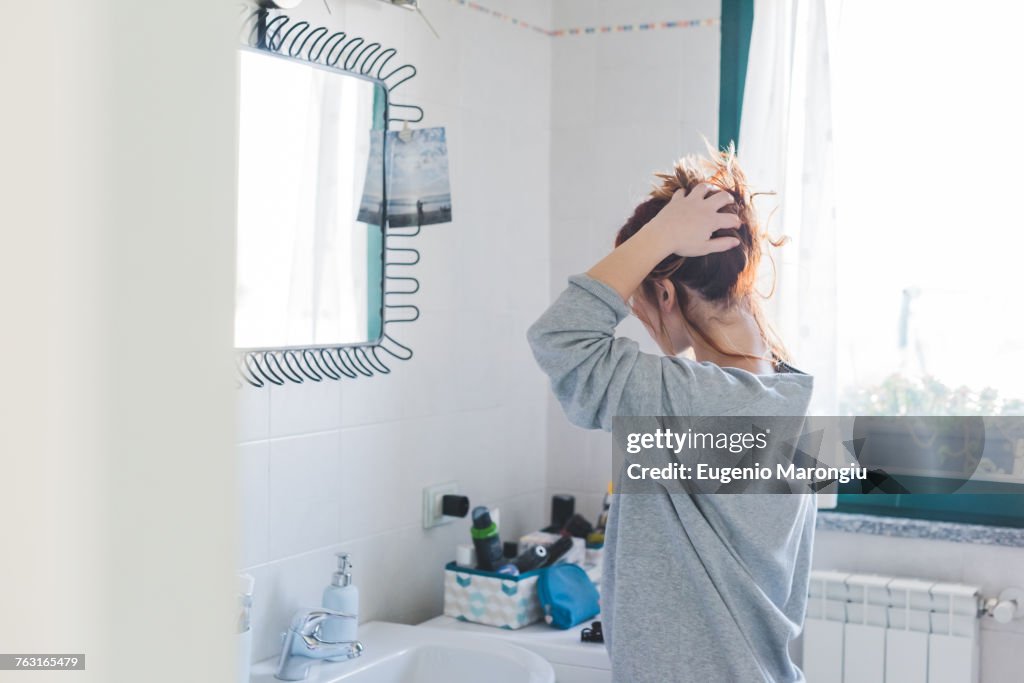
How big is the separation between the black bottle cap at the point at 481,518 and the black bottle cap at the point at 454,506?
0.17 ft

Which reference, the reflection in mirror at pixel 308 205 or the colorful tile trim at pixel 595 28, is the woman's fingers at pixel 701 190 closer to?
the reflection in mirror at pixel 308 205

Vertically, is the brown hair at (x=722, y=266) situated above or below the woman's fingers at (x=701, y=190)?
below

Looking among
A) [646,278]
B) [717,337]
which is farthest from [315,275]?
[717,337]

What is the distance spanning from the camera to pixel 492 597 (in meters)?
2.02

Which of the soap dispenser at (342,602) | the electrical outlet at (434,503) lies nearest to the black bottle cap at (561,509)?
the electrical outlet at (434,503)

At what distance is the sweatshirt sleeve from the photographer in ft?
4.34

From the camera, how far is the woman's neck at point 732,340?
4.65 ft

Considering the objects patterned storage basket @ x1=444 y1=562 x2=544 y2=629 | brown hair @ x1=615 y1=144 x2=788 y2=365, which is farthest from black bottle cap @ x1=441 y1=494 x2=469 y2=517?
brown hair @ x1=615 y1=144 x2=788 y2=365

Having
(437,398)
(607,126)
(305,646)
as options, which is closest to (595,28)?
(607,126)

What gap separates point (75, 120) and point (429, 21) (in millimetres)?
1868

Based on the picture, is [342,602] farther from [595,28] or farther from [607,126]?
[595,28]

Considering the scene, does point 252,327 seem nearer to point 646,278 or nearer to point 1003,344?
point 646,278

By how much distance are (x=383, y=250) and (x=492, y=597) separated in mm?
731

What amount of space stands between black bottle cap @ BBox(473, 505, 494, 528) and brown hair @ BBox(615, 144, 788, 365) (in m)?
0.79
